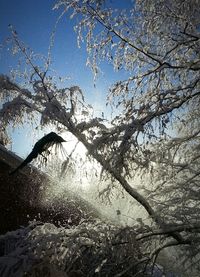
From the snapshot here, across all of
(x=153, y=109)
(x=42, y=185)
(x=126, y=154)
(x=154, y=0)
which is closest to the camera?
(x=126, y=154)

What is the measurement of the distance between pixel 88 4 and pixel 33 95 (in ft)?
5.11

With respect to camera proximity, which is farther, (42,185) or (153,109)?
(42,185)

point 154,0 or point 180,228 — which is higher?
point 154,0

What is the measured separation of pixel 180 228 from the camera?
4234mm

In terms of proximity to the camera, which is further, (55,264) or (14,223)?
(14,223)

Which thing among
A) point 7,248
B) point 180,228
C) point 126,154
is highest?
point 126,154

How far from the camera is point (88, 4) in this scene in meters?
4.73

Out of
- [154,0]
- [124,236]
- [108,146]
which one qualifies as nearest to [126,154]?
[108,146]

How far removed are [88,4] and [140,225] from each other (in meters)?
3.19

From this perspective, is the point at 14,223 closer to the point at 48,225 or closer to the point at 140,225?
the point at 48,225

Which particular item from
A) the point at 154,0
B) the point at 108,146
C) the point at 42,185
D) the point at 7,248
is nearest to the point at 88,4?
the point at 154,0

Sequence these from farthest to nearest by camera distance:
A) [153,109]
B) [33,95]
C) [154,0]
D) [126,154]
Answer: [154,0] < [33,95] < [153,109] < [126,154]

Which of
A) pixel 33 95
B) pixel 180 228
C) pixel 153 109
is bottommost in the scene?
pixel 180 228

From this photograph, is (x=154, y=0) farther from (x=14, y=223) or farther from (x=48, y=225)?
(x=14, y=223)
